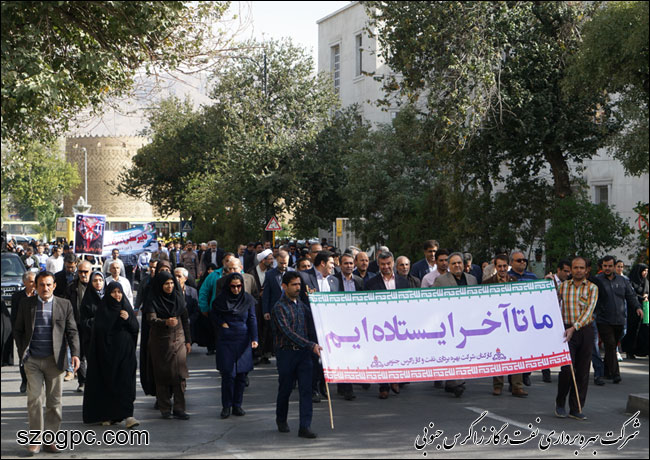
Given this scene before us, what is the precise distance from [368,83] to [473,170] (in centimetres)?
2314

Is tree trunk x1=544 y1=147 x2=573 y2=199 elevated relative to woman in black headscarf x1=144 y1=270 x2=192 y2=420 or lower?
elevated

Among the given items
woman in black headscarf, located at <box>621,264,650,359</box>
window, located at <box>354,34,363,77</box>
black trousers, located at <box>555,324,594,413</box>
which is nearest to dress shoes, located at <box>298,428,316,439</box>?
black trousers, located at <box>555,324,594,413</box>

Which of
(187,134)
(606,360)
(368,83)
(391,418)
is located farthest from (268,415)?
Answer: (187,134)

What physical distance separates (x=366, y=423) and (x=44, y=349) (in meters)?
3.42

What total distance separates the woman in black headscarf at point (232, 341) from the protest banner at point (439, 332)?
1182mm

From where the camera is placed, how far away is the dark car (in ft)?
69.8

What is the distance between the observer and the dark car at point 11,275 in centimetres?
2128

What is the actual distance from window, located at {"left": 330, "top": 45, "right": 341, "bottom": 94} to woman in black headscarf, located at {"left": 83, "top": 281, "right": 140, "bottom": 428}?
4029 cm

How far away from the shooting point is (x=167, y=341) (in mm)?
10055

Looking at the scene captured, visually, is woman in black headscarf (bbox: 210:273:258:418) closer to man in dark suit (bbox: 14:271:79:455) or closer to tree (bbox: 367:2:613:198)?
man in dark suit (bbox: 14:271:79:455)

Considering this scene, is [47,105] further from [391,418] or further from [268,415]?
[391,418]

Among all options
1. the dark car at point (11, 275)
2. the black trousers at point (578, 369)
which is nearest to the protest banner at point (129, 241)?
the dark car at point (11, 275)

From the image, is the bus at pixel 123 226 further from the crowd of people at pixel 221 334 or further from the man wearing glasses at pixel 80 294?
the crowd of people at pixel 221 334

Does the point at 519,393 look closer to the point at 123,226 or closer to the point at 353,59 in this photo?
the point at 353,59
